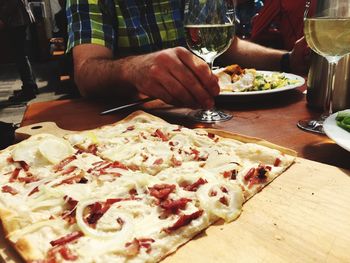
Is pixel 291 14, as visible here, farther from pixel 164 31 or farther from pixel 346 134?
pixel 346 134

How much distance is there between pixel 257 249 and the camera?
0.77m

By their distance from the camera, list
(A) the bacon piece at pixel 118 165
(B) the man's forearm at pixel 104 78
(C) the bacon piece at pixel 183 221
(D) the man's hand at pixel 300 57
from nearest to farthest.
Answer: (C) the bacon piece at pixel 183 221 → (A) the bacon piece at pixel 118 165 → (B) the man's forearm at pixel 104 78 → (D) the man's hand at pixel 300 57

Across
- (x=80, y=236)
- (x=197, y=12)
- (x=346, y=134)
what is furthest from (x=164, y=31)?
(x=80, y=236)

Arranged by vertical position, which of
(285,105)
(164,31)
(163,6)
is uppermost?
(163,6)

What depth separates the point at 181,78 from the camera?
62.0 inches

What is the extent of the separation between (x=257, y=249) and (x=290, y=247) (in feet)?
0.23

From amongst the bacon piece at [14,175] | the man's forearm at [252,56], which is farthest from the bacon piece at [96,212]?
the man's forearm at [252,56]

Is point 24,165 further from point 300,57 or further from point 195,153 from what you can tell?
point 300,57

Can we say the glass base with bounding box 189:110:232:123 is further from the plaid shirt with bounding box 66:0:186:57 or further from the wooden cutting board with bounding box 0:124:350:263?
the plaid shirt with bounding box 66:0:186:57

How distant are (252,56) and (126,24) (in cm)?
95

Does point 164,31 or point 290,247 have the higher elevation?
point 164,31

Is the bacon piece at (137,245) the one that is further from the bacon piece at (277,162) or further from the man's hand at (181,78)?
the man's hand at (181,78)

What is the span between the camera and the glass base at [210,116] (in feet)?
5.06

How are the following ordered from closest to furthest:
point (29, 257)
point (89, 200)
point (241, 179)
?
point (29, 257) < point (89, 200) < point (241, 179)
